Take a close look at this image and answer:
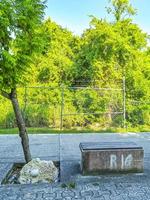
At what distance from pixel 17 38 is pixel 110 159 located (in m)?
2.42

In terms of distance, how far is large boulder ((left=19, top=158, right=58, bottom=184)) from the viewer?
196 inches

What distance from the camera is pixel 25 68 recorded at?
529 cm

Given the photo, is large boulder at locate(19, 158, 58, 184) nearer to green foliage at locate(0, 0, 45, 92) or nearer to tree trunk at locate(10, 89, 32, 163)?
tree trunk at locate(10, 89, 32, 163)

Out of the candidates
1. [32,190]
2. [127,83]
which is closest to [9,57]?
[32,190]

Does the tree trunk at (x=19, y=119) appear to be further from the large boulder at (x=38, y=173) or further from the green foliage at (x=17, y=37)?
A: the large boulder at (x=38, y=173)

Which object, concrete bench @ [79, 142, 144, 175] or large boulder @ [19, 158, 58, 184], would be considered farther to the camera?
concrete bench @ [79, 142, 144, 175]

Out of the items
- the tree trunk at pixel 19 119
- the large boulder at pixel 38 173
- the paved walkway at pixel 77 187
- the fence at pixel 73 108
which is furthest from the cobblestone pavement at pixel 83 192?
the fence at pixel 73 108

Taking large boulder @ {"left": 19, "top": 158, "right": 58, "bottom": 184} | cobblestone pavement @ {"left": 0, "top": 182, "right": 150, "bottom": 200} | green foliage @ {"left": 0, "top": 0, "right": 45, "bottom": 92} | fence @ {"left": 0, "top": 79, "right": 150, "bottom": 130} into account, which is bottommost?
cobblestone pavement @ {"left": 0, "top": 182, "right": 150, "bottom": 200}

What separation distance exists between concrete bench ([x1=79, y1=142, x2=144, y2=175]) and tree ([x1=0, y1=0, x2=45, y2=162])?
5.38 feet

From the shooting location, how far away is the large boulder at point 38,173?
16.3 ft

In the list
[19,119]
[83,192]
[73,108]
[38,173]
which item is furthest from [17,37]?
[73,108]

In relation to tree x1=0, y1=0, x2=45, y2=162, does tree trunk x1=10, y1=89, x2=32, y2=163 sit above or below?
below

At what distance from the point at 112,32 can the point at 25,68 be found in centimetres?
1109

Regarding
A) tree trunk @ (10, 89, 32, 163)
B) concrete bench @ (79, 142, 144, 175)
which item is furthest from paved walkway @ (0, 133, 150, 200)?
tree trunk @ (10, 89, 32, 163)
